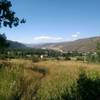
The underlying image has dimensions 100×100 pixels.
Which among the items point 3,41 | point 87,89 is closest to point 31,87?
point 87,89

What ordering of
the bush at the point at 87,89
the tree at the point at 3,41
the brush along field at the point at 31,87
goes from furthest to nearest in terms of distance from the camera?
the tree at the point at 3,41 → the bush at the point at 87,89 → the brush along field at the point at 31,87

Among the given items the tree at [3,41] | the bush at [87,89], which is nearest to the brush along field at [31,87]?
the bush at [87,89]

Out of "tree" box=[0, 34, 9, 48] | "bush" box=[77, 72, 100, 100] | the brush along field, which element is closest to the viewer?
the brush along field

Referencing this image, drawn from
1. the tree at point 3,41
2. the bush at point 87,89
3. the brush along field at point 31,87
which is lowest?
the bush at point 87,89

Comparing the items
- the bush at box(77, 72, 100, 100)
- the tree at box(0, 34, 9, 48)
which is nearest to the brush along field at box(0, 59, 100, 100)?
the bush at box(77, 72, 100, 100)

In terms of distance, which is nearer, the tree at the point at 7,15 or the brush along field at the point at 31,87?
the brush along field at the point at 31,87

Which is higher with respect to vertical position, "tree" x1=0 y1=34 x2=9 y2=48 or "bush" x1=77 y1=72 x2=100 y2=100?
"tree" x1=0 y1=34 x2=9 y2=48

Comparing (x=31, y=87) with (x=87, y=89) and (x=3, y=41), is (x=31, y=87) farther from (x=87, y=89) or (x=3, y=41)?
(x=3, y=41)

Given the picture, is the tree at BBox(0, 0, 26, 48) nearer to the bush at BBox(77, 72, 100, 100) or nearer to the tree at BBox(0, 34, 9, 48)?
the tree at BBox(0, 34, 9, 48)

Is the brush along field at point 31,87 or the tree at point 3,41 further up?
the tree at point 3,41

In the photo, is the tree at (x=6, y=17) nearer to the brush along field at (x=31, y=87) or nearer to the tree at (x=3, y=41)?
the tree at (x=3, y=41)

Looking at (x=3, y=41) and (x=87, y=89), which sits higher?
(x=3, y=41)

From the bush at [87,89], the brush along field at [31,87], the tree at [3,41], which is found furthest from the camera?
the tree at [3,41]

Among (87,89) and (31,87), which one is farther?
(87,89)
